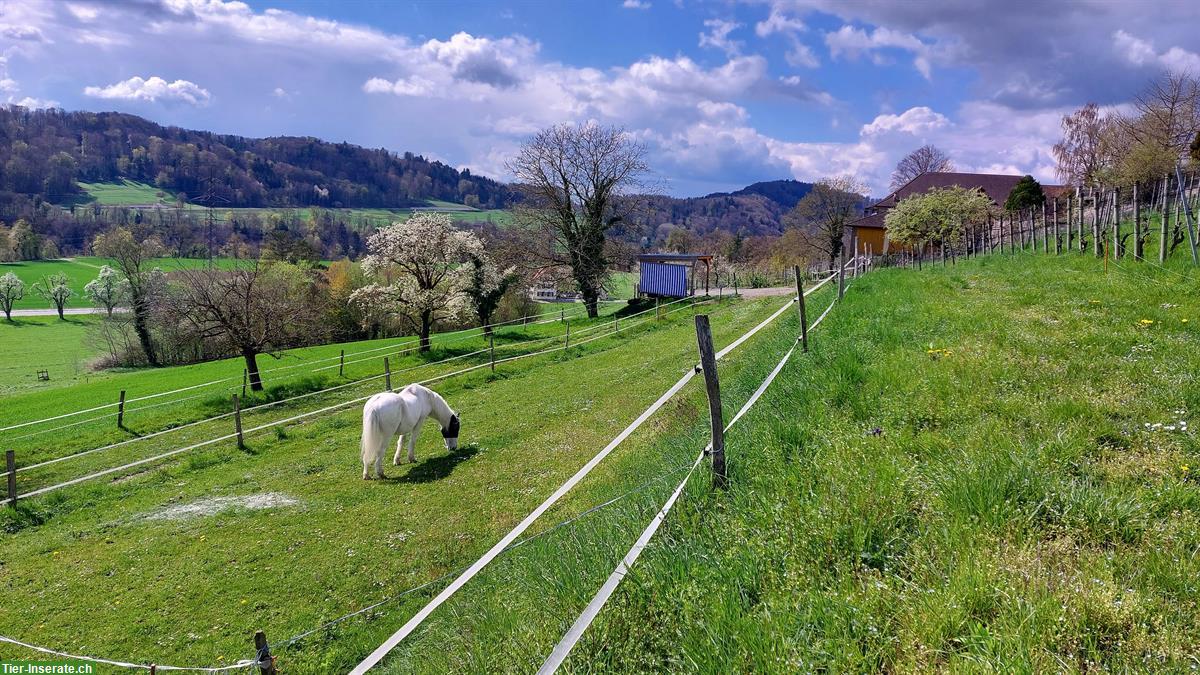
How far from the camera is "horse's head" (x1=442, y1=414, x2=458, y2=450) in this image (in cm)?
1394

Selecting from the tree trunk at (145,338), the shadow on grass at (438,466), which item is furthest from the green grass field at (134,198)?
the shadow on grass at (438,466)

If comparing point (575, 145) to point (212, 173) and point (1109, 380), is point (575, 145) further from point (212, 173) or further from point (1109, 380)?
point (212, 173)

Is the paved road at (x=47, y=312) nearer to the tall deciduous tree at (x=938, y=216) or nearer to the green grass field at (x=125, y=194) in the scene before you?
the tall deciduous tree at (x=938, y=216)

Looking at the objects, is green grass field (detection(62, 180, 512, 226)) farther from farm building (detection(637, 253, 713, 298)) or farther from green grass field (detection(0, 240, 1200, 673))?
green grass field (detection(0, 240, 1200, 673))

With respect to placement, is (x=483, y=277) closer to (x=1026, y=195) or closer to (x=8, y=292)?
(x=1026, y=195)

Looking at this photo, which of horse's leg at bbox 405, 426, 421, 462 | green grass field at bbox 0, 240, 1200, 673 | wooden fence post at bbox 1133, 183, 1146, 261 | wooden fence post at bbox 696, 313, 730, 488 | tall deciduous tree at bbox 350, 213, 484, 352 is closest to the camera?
green grass field at bbox 0, 240, 1200, 673

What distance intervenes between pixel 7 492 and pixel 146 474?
97.8 inches

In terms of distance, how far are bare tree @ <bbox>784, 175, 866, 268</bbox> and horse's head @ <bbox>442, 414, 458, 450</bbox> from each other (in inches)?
2148

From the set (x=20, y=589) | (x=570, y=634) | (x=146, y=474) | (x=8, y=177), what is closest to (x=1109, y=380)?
(x=570, y=634)

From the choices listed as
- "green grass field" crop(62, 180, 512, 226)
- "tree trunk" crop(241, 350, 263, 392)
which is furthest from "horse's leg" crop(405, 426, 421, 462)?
"green grass field" crop(62, 180, 512, 226)

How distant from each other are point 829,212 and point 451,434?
60134 mm

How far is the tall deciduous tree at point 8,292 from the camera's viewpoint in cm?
6938

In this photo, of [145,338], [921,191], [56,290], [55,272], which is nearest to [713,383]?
[145,338]

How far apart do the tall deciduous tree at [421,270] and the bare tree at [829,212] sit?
41312 mm
